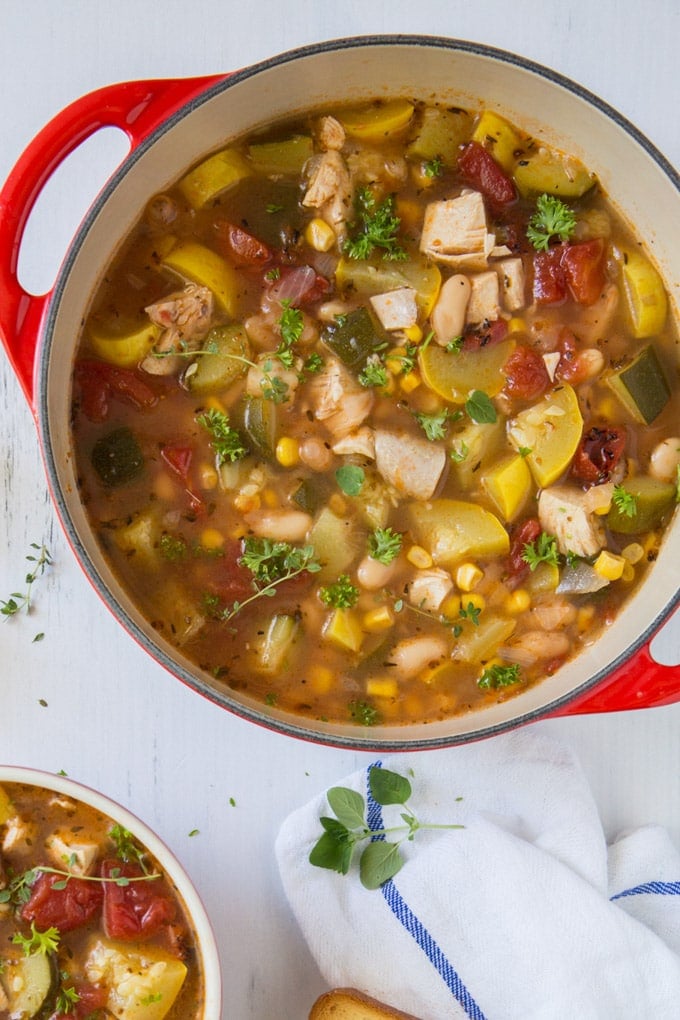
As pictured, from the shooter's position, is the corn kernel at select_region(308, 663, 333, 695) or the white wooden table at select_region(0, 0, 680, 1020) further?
the white wooden table at select_region(0, 0, 680, 1020)

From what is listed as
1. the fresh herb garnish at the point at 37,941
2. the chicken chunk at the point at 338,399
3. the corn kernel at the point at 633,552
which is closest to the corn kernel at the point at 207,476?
the chicken chunk at the point at 338,399

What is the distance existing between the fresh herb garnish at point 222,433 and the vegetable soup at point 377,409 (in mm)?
11

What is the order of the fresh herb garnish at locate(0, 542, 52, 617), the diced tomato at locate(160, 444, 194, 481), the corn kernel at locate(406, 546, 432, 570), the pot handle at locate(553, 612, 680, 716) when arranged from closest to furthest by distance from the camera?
the pot handle at locate(553, 612, 680, 716)
the diced tomato at locate(160, 444, 194, 481)
the corn kernel at locate(406, 546, 432, 570)
the fresh herb garnish at locate(0, 542, 52, 617)

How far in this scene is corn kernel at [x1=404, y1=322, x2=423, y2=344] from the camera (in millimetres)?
3545

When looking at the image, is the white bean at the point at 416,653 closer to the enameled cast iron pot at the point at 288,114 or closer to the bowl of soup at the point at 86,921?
the enameled cast iron pot at the point at 288,114

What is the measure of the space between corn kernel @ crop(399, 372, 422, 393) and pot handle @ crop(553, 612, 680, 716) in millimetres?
1160

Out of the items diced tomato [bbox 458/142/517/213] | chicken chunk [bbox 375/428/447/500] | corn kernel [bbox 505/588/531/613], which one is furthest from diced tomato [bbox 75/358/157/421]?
corn kernel [bbox 505/588/531/613]

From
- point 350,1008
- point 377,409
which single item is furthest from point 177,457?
point 350,1008

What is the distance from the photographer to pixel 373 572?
142 inches

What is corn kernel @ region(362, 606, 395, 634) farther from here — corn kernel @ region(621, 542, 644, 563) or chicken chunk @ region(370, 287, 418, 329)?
chicken chunk @ region(370, 287, 418, 329)

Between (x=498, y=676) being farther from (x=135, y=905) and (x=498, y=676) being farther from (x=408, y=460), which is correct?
(x=135, y=905)

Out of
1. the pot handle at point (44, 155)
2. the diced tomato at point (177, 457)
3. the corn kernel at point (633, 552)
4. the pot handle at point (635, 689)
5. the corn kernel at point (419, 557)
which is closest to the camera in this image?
the pot handle at point (44, 155)

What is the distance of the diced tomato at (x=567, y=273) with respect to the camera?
141 inches

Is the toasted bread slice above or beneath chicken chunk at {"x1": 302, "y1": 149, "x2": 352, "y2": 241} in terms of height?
beneath
